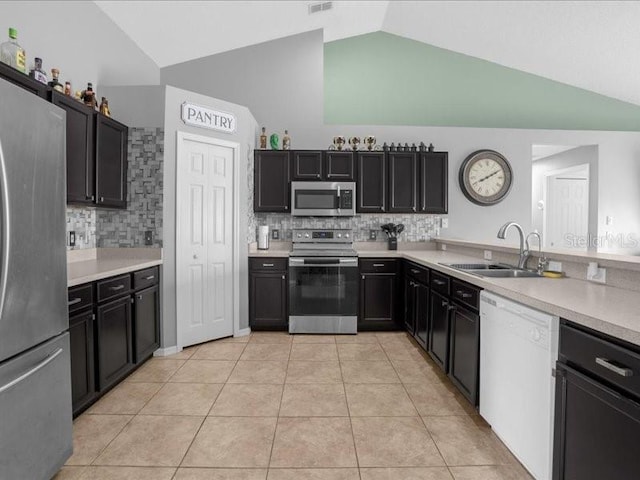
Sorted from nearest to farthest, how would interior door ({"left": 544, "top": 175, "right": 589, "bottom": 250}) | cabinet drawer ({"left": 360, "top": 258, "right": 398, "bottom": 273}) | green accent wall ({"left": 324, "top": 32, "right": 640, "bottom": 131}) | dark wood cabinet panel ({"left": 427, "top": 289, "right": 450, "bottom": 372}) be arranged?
dark wood cabinet panel ({"left": 427, "top": 289, "right": 450, "bottom": 372}) → cabinet drawer ({"left": 360, "top": 258, "right": 398, "bottom": 273}) → green accent wall ({"left": 324, "top": 32, "right": 640, "bottom": 131}) → interior door ({"left": 544, "top": 175, "right": 589, "bottom": 250})

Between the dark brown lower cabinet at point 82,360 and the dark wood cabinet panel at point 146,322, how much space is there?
61cm

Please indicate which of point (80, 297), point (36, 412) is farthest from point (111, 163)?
point (36, 412)

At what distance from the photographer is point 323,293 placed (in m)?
4.14

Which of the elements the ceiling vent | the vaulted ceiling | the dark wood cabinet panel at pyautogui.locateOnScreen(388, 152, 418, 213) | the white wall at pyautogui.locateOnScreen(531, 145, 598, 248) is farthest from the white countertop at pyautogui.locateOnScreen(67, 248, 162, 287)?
the white wall at pyautogui.locateOnScreen(531, 145, 598, 248)

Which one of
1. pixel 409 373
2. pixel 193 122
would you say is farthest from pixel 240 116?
pixel 409 373

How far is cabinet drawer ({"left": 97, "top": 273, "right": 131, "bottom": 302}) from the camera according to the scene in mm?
2514

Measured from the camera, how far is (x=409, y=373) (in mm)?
3068

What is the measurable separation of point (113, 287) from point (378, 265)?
9.08ft

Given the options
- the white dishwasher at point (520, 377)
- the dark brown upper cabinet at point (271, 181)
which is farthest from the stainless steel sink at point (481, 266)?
the dark brown upper cabinet at point (271, 181)

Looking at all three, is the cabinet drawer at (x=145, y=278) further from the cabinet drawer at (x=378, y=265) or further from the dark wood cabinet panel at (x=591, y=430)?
the dark wood cabinet panel at (x=591, y=430)

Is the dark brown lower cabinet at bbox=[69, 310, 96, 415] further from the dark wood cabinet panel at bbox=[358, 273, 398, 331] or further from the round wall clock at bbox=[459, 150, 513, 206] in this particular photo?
the round wall clock at bbox=[459, 150, 513, 206]

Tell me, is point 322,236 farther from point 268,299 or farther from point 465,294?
point 465,294

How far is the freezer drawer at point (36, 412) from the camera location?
1402 millimetres

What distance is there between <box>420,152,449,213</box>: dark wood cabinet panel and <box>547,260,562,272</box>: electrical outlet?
2.17 metres
